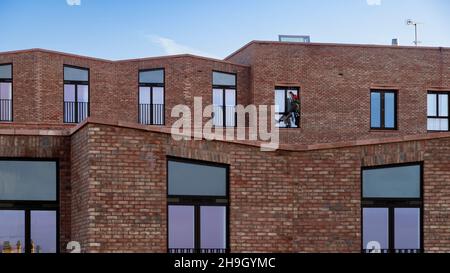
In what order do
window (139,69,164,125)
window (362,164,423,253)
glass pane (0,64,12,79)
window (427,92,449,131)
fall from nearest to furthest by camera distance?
window (362,164,423,253) → glass pane (0,64,12,79) → window (139,69,164,125) → window (427,92,449,131)

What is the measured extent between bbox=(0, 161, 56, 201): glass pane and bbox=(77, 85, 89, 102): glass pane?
2248 cm

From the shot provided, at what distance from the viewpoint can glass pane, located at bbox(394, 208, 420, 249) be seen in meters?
19.4

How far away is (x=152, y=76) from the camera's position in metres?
41.9

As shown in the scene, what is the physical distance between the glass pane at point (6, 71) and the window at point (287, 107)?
39.8 feet

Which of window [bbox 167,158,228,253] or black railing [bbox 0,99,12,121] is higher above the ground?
black railing [bbox 0,99,12,121]

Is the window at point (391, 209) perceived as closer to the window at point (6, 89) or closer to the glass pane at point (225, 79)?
the glass pane at point (225, 79)

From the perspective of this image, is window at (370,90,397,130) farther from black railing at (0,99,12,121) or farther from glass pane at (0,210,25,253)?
glass pane at (0,210,25,253)

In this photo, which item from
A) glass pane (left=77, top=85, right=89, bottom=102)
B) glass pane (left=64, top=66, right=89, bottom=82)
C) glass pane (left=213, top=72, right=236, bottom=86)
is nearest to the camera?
glass pane (left=64, top=66, right=89, bottom=82)

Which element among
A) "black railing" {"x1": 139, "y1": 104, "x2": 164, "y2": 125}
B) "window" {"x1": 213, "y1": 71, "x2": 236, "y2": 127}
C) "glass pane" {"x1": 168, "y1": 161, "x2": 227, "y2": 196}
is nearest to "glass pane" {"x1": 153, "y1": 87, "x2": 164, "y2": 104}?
→ "black railing" {"x1": 139, "y1": 104, "x2": 164, "y2": 125}

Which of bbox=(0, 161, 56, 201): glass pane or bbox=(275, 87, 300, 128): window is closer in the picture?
bbox=(0, 161, 56, 201): glass pane

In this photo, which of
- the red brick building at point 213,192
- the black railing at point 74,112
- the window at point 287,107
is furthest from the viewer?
the black railing at point 74,112

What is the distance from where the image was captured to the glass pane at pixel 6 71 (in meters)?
40.8

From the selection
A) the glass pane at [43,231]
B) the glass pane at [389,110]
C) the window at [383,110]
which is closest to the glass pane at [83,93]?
the window at [383,110]
